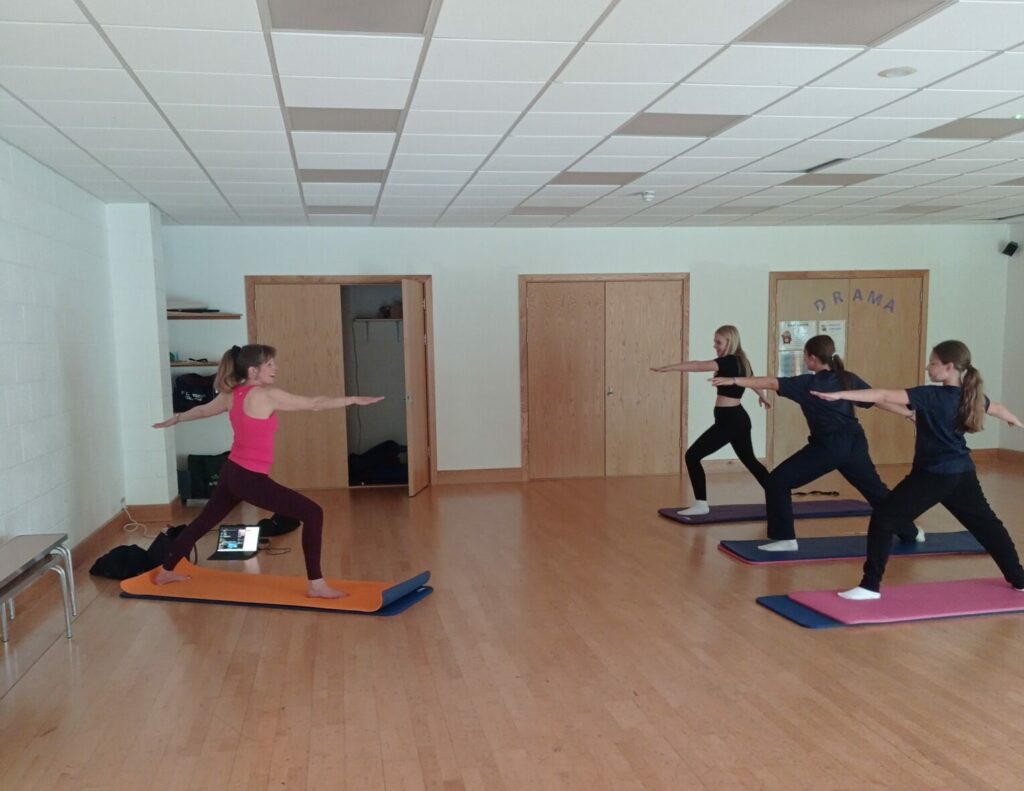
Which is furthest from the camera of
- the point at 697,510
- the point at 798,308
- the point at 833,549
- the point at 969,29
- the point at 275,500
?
the point at 798,308

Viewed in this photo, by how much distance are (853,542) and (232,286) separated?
557cm

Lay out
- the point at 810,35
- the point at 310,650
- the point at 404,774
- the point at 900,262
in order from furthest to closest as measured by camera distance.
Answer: the point at 900,262 < the point at 310,650 < the point at 810,35 < the point at 404,774

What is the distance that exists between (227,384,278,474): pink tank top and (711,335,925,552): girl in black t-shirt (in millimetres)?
2633

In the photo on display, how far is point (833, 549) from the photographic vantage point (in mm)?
4969

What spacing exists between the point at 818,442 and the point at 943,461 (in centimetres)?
101

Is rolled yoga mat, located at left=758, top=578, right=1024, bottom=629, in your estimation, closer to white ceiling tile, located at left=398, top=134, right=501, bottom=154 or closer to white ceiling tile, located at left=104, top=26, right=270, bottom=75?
white ceiling tile, located at left=398, top=134, right=501, bottom=154

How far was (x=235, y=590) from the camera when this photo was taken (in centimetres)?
430

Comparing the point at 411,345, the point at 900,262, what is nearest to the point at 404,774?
the point at 411,345

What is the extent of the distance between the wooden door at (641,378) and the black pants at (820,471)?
114 inches

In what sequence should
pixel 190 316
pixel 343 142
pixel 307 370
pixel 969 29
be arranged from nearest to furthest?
pixel 969 29 < pixel 343 142 < pixel 190 316 < pixel 307 370

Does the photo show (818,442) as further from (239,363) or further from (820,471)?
(239,363)

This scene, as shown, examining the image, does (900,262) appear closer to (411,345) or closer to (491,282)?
(491,282)

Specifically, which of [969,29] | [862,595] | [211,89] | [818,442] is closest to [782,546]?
[818,442]

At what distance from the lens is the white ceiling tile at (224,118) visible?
3582 millimetres
